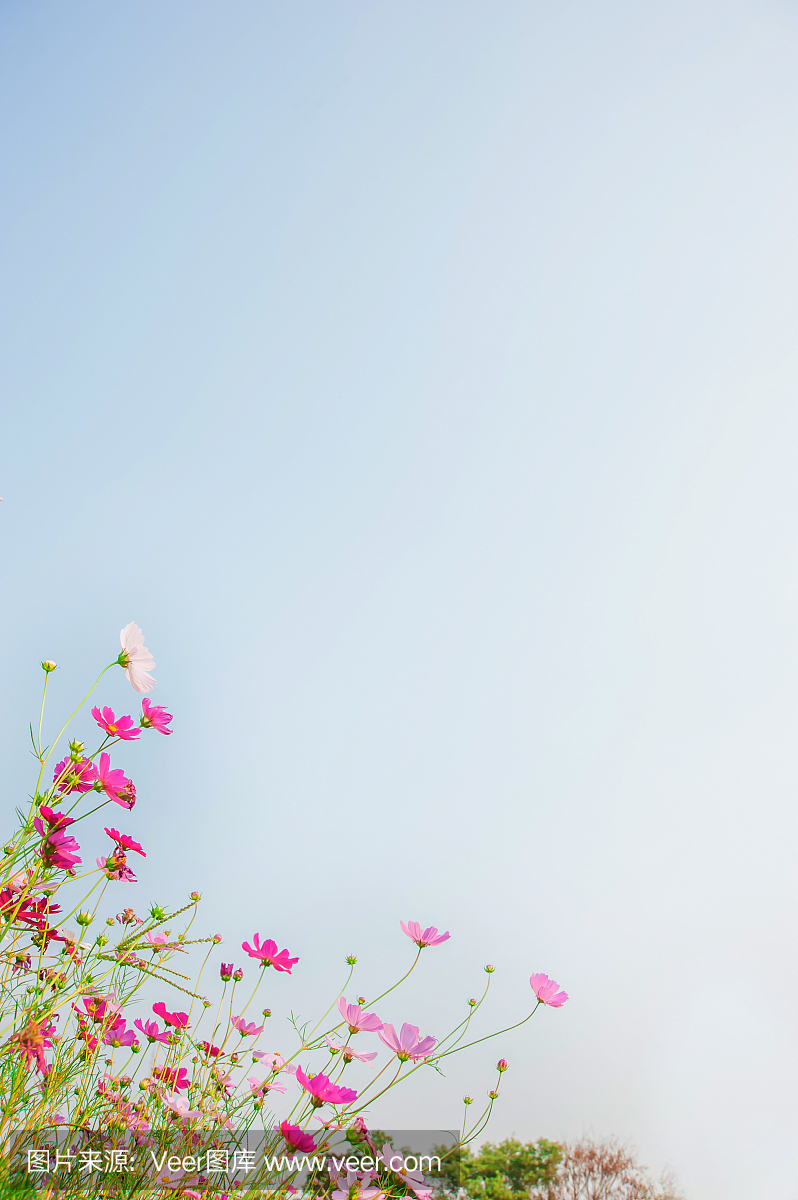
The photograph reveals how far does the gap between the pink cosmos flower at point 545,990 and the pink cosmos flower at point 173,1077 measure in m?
1.05

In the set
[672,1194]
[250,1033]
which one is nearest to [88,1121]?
[250,1033]

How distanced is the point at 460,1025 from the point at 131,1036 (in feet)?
3.87

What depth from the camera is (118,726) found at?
136 centimetres

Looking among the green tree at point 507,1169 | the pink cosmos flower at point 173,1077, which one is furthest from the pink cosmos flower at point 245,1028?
the green tree at point 507,1169

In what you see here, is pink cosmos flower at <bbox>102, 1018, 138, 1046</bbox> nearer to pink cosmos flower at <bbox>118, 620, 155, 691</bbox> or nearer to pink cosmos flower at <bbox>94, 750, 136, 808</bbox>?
pink cosmos flower at <bbox>94, 750, 136, 808</bbox>

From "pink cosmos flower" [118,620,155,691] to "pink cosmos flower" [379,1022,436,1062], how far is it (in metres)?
1.03

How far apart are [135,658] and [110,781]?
0.91 ft

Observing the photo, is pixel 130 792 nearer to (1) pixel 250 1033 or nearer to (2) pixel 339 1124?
(2) pixel 339 1124

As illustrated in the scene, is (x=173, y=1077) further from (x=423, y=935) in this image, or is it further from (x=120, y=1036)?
(x=423, y=935)

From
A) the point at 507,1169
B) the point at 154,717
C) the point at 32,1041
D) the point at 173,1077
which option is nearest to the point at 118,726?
the point at 154,717

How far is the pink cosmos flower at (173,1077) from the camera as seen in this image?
1.77 metres

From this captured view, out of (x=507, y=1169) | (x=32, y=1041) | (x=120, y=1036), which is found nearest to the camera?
(x=32, y=1041)

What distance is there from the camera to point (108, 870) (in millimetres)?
1311

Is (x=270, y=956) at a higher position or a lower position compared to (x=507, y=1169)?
higher
